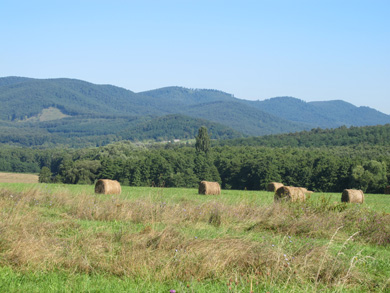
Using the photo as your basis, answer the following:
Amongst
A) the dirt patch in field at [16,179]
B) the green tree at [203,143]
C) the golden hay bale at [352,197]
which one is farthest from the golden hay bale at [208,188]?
the green tree at [203,143]

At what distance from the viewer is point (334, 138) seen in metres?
125

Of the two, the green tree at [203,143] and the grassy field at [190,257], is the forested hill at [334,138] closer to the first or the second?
the green tree at [203,143]

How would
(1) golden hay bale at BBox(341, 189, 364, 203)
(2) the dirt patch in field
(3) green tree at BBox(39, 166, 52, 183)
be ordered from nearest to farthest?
(1) golden hay bale at BBox(341, 189, 364, 203) < (3) green tree at BBox(39, 166, 52, 183) < (2) the dirt patch in field

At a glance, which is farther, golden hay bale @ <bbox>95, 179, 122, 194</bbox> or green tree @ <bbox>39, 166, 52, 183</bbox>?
green tree @ <bbox>39, 166, 52, 183</bbox>

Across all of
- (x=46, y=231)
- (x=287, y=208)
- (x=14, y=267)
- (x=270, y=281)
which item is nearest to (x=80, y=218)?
(x=46, y=231)

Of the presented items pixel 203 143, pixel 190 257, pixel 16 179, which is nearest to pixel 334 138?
pixel 203 143

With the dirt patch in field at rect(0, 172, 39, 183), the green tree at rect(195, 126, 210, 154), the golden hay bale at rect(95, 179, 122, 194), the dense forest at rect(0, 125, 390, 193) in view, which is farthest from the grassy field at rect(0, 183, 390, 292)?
the green tree at rect(195, 126, 210, 154)

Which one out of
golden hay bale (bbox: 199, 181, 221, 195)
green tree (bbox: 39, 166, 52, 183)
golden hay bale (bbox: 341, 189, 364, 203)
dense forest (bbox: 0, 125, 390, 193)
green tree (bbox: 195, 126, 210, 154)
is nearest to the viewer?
golden hay bale (bbox: 341, 189, 364, 203)

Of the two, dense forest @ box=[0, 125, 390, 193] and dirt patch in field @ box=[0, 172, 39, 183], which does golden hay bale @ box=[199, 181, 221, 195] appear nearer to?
dense forest @ box=[0, 125, 390, 193]

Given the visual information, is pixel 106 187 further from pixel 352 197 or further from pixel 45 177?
pixel 45 177

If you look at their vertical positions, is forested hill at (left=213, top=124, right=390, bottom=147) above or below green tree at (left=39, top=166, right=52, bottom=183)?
above

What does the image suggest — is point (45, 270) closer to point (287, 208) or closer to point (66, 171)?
point (287, 208)

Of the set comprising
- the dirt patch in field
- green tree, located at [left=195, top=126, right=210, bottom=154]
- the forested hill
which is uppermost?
the forested hill

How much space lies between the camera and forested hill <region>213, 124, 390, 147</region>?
110 metres
